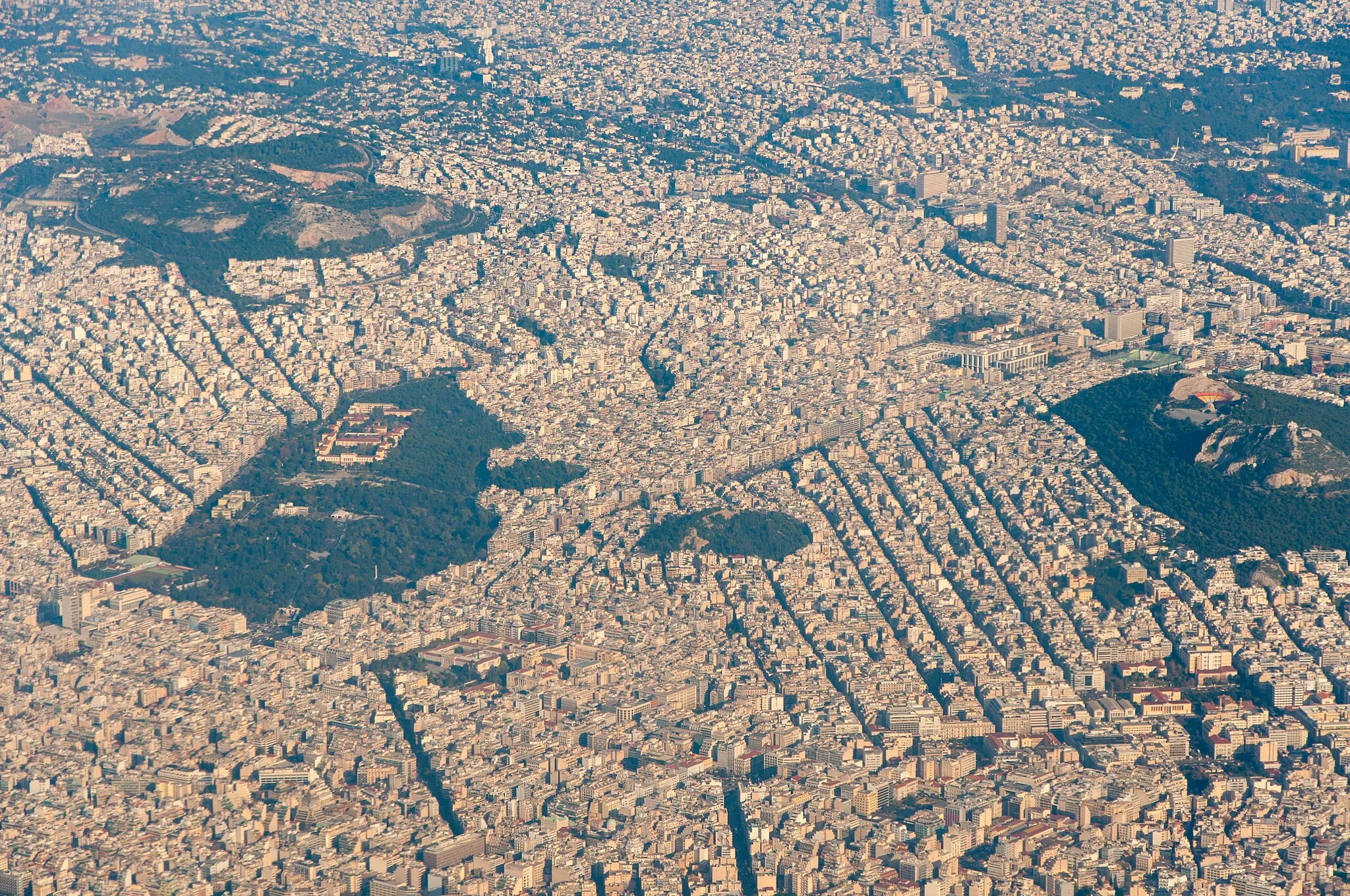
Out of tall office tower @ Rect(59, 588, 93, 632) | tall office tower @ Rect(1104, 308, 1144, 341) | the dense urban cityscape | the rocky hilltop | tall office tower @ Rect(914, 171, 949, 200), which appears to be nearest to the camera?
the dense urban cityscape

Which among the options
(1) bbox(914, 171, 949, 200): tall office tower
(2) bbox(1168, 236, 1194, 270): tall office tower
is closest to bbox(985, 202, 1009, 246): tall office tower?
(1) bbox(914, 171, 949, 200): tall office tower

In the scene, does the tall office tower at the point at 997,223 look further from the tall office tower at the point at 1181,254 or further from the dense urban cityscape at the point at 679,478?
the tall office tower at the point at 1181,254

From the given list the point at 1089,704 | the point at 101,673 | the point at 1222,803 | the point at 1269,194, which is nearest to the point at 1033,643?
the point at 1089,704

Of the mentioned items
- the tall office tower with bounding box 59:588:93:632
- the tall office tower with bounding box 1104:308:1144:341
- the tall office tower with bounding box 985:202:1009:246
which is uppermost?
the tall office tower with bounding box 59:588:93:632

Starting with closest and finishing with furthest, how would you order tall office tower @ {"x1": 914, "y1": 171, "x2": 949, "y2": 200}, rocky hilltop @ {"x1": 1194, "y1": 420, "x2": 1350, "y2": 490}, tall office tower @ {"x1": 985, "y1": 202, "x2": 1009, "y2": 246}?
rocky hilltop @ {"x1": 1194, "y1": 420, "x2": 1350, "y2": 490} → tall office tower @ {"x1": 985, "y1": 202, "x2": 1009, "y2": 246} → tall office tower @ {"x1": 914, "y1": 171, "x2": 949, "y2": 200}

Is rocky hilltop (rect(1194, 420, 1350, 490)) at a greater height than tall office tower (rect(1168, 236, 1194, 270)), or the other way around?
rocky hilltop (rect(1194, 420, 1350, 490))

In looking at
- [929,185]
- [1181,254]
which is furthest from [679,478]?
[929,185]

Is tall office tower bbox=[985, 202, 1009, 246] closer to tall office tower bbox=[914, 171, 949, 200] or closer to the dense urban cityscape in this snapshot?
the dense urban cityscape
